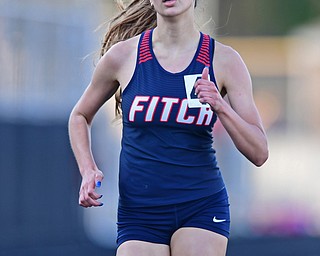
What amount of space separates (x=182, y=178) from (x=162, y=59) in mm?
477

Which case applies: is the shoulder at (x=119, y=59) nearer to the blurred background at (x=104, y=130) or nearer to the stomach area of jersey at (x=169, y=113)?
the stomach area of jersey at (x=169, y=113)

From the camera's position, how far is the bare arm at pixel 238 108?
4.37m

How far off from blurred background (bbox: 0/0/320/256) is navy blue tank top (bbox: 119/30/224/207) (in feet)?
10.7

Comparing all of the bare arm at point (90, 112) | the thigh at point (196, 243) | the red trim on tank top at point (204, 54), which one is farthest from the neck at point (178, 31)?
the thigh at point (196, 243)

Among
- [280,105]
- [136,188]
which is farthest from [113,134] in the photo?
[136,188]

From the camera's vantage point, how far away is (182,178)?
4.61 m

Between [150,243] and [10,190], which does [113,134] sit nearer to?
[10,190]

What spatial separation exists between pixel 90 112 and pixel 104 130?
170 inches

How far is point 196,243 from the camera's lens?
4547 mm

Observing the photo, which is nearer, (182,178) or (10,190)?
(182,178)

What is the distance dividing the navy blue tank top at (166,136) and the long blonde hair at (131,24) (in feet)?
1.92

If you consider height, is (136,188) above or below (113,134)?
above

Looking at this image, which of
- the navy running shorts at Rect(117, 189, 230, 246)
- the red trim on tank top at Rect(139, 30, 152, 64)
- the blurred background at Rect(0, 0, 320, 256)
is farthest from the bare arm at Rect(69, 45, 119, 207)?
the blurred background at Rect(0, 0, 320, 256)

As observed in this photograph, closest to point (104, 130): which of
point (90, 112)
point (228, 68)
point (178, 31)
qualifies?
point (90, 112)
